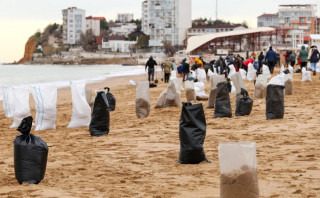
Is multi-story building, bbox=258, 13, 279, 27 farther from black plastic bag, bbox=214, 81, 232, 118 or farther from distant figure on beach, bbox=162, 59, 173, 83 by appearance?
black plastic bag, bbox=214, 81, 232, 118

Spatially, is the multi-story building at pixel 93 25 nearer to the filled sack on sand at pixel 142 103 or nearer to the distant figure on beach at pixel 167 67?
the distant figure on beach at pixel 167 67

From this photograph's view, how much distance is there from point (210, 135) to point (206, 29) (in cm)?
12608

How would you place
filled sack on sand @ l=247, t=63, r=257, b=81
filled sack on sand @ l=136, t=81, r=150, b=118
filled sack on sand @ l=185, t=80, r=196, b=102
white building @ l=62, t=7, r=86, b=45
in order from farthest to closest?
white building @ l=62, t=7, r=86, b=45 < filled sack on sand @ l=247, t=63, r=257, b=81 < filled sack on sand @ l=185, t=80, r=196, b=102 < filled sack on sand @ l=136, t=81, r=150, b=118

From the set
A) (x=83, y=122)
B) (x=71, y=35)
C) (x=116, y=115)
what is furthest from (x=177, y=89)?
(x=71, y=35)

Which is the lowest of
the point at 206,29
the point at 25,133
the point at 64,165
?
the point at 64,165

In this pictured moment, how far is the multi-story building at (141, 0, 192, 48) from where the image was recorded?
137m

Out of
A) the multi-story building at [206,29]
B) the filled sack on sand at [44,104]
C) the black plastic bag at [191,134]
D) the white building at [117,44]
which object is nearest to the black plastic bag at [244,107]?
the filled sack on sand at [44,104]

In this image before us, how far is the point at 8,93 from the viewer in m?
12.6

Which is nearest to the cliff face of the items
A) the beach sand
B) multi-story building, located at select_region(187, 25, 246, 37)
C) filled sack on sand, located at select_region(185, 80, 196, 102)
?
multi-story building, located at select_region(187, 25, 246, 37)

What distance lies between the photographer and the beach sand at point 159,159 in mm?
5645

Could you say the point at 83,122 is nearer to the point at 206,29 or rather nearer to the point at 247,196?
the point at 247,196

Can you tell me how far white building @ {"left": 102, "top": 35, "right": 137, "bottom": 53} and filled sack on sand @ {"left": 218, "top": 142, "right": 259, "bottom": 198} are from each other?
144 metres

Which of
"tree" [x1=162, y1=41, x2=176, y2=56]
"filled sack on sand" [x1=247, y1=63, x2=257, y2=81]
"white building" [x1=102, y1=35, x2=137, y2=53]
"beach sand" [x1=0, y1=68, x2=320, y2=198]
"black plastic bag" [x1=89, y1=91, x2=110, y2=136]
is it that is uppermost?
"white building" [x1=102, y1=35, x2=137, y2=53]

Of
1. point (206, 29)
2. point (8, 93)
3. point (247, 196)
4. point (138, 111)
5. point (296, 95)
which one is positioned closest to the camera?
point (247, 196)
